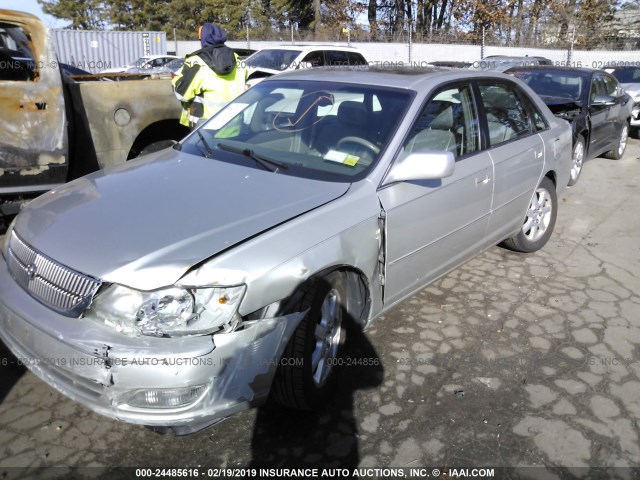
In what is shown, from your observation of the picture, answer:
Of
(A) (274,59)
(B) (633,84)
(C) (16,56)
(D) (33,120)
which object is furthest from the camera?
(B) (633,84)

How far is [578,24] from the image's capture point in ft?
111

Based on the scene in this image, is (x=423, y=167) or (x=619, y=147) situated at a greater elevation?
(x=423, y=167)

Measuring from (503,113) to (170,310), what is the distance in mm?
3117

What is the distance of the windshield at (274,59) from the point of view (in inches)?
461

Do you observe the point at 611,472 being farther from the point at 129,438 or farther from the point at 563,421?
the point at 129,438

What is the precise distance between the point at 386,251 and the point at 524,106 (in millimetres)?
2351

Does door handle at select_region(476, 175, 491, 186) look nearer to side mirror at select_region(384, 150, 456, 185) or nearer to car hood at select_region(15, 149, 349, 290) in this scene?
side mirror at select_region(384, 150, 456, 185)

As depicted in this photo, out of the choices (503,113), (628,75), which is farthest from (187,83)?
(628,75)

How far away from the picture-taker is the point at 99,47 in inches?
979

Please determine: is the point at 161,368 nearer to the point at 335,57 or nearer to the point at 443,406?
the point at 443,406

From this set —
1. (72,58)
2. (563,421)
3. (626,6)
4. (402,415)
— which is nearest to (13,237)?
(402,415)

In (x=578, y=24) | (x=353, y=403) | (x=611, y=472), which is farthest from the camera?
(x=578, y=24)

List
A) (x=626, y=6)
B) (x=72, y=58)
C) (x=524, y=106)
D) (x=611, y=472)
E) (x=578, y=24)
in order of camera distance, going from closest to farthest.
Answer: (x=611, y=472)
(x=524, y=106)
(x=72, y=58)
(x=578, y=24)
(x=626, y=6)

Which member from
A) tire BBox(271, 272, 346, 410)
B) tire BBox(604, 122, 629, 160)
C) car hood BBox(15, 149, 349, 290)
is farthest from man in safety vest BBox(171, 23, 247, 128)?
tire BBox(604, 122, 629, 160)
